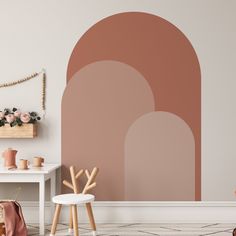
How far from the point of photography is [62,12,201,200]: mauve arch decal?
16.6 ft

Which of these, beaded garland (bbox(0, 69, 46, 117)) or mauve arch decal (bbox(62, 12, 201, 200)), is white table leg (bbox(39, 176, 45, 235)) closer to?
mauve arch decal (bbox(62, 12, 201, 200))

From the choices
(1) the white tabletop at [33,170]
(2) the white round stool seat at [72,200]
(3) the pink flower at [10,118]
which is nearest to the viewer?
(2) the white round stool seat at [72,200]

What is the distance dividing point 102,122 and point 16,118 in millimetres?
759

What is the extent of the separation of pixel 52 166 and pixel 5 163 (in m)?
0.39

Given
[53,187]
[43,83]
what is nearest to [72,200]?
[53,187]

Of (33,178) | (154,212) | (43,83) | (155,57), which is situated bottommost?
(154,212)

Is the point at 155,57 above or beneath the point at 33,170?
above

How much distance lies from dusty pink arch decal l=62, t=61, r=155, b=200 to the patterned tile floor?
0.35 metres

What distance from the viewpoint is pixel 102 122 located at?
5.08 m

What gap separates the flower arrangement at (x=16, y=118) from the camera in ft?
16.1

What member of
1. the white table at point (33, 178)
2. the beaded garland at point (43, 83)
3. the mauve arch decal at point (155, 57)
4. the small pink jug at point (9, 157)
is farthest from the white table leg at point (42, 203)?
Answer: the beaded garland at point (43, 83)

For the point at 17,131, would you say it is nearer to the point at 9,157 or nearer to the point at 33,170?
the point at 9,157

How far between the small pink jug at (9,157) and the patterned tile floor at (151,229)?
22.5 inches

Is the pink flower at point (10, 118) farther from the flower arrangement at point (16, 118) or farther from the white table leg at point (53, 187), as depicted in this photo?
the white table leg at point (53, 187)
